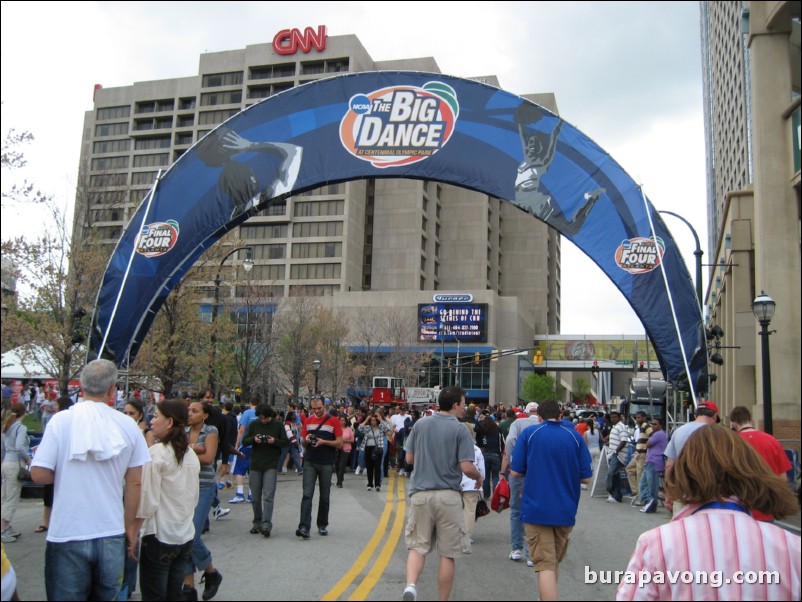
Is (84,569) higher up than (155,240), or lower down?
lower down

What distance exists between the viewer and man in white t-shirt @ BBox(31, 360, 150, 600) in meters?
4.62

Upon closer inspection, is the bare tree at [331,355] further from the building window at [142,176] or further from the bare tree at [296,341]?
the building window at [142,176]

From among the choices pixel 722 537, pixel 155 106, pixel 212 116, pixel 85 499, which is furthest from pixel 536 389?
pixel 722 537

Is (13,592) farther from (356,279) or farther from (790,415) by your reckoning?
(356,279)

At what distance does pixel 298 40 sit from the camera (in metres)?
93.9

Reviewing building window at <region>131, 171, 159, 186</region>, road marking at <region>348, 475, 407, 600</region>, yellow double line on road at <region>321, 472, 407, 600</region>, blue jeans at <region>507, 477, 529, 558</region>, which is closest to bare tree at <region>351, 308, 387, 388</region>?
building window at <region>131, 171, 159, 186</region>

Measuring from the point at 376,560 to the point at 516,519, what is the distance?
6.07 ft

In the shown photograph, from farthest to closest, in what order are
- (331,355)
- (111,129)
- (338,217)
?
(111,129)
(338,217)
(331,355)

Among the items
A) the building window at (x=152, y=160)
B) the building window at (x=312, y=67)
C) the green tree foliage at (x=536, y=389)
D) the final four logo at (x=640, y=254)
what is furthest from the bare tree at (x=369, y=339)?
the final four logo at (x=640, y=254)

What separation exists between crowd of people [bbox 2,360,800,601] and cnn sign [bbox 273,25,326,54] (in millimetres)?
89558

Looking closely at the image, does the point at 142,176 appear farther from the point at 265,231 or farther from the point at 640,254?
the point at 640,254

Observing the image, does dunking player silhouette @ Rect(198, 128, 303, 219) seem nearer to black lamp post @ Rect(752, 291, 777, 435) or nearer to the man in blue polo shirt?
black lamp post @ Rect(752, 291, 777, 435)

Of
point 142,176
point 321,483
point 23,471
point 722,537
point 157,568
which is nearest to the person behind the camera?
point 722,537

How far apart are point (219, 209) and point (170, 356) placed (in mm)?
10228
